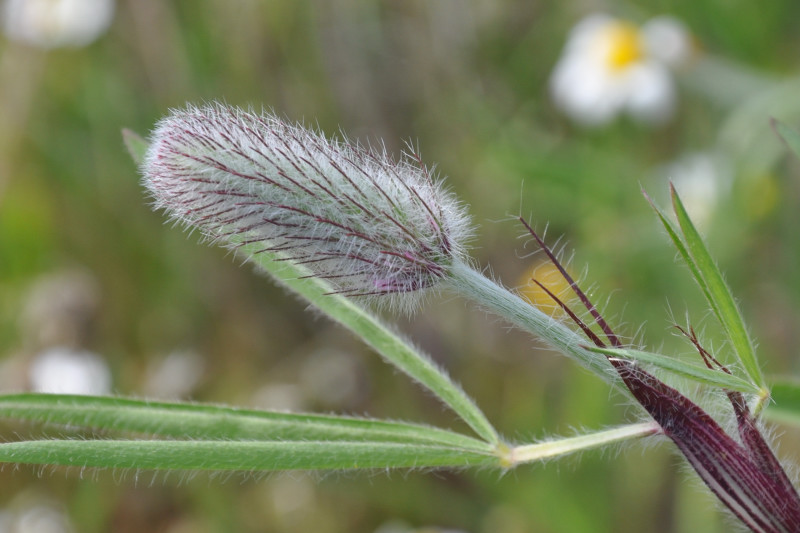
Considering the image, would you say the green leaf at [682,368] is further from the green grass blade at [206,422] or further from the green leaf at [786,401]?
the green leaf at [786,401]

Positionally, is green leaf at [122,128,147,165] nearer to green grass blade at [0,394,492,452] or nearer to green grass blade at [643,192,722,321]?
green grass blade at [0,394,492,452]

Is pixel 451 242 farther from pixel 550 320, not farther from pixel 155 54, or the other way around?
pixel 155 54

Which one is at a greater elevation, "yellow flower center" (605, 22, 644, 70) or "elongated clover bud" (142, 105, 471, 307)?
"yellow flower center" (605, 22, 644, 70)

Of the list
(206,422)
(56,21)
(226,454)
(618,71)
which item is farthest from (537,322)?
(56,21)

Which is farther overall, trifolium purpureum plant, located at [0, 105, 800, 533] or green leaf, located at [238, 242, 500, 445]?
green leaf, located at [238, 242, 500, 445]

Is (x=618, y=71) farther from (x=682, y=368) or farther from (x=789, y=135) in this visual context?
(x=682, y=368)

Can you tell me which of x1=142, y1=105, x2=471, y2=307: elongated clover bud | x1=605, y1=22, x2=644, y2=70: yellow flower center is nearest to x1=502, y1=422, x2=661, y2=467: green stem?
x1=142, y1=105, x2=471, y2=307: elongated clover bud
